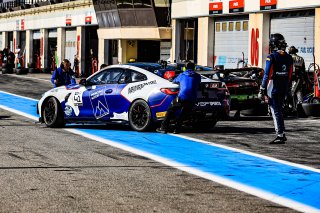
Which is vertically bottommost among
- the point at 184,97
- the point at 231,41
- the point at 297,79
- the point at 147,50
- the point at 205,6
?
the point at 184,97

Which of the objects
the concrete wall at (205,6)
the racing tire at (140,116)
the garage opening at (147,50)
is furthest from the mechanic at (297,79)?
the garage opening at (147,50)

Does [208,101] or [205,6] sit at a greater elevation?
[205,6]

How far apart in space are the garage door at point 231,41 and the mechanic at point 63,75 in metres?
15.7

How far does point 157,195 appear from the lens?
755cm

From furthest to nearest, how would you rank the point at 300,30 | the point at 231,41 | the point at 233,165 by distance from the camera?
the point at 231,41
the point at 300,30
the point at 233,165

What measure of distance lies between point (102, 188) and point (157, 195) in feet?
2.30

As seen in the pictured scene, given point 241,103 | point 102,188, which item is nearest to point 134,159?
point 102,188

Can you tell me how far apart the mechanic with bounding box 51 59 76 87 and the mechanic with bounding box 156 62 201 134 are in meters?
4.83

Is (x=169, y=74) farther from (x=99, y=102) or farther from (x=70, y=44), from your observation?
(x=70, y=44)

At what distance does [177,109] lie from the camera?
13.9 meters

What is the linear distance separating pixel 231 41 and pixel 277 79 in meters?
22.3

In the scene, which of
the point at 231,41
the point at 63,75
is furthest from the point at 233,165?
the point at 231,41

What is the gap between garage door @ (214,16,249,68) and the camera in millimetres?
33438

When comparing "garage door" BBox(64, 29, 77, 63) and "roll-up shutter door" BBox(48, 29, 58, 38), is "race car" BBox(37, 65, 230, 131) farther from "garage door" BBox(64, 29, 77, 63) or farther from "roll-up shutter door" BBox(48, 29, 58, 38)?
"roll-up shutter door" BBox(48, 29, 58, 38)
